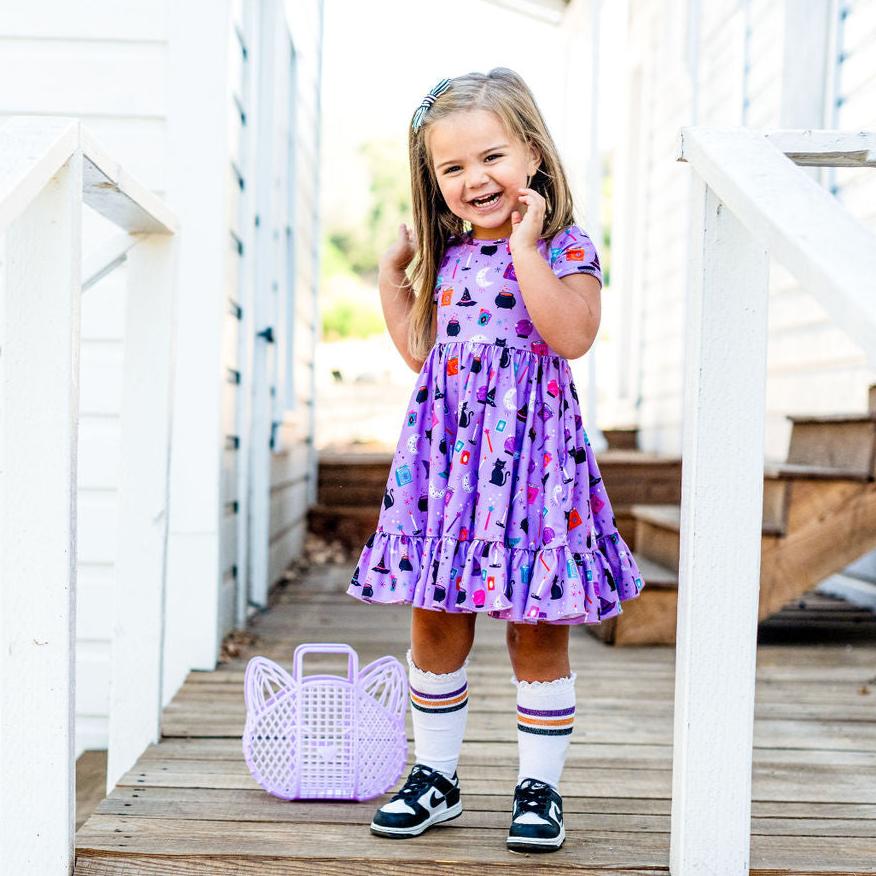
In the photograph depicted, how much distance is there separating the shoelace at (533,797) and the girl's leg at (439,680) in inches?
5.3

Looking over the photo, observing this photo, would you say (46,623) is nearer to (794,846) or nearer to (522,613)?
(522,613)

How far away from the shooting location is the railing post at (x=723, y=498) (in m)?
1.36

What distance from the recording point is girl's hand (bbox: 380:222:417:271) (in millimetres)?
1799

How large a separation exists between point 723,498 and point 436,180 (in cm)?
73

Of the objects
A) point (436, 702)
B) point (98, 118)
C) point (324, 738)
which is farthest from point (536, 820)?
point (98, 118)

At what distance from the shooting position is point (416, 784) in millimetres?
1639

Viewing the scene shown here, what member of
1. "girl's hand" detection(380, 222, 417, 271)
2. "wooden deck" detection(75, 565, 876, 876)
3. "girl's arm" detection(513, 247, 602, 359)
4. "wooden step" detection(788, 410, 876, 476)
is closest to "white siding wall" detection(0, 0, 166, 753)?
"wooden deck" detection(75, 565, 876, 876)

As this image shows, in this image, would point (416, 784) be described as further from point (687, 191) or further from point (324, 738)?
point (687, 191)

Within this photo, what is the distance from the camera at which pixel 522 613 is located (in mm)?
1542

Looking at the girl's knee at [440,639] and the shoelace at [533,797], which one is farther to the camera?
the girl's knee at [440,639]

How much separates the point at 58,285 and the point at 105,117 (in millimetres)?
1572

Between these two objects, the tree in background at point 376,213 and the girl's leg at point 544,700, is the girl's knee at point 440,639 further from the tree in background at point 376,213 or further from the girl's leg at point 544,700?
the tree in background at point 376,213

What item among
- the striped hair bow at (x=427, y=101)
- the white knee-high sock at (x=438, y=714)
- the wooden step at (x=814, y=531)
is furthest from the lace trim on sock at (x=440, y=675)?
the wooden step at (x=814, y=531)

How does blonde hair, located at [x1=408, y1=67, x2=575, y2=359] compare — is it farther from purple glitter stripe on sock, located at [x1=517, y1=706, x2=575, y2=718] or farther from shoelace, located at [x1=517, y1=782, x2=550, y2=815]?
shoelace, located at [x1=517, y1=782, x2=550, y2=815]
